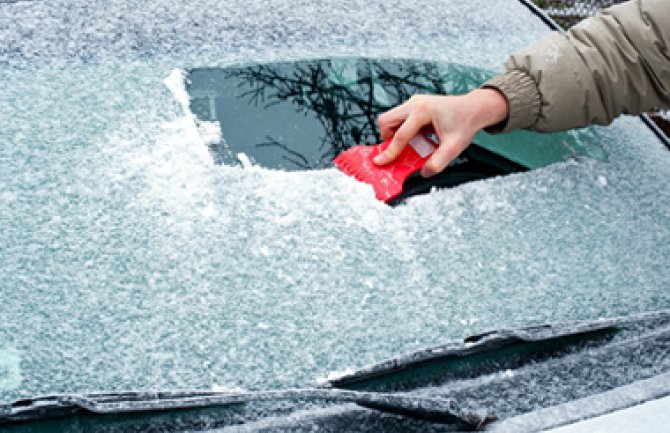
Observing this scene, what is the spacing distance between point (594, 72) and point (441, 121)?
387 millimetres

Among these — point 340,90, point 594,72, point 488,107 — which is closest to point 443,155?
point 488,107

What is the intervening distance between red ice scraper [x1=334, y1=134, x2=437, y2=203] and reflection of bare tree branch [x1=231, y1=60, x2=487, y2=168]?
0.10 ft

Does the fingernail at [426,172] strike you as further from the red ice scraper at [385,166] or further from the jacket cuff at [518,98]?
the jacket cuff at [518,98]

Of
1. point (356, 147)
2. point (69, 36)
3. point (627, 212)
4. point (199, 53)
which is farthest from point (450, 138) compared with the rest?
point (69, 36)

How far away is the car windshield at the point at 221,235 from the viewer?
0.98 metres

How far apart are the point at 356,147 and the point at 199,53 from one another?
1.22 ft

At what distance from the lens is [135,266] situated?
1.04 meters

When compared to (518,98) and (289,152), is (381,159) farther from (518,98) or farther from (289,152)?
(518,98)

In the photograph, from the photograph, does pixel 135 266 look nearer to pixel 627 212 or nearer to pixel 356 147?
pixel 356 147

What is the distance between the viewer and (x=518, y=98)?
4.62 ft

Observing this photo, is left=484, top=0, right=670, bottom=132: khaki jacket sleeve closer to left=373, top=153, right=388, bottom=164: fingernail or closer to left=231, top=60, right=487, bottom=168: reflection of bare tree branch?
left=231, top=60, right=487, bottom=168: reflection of bare tree branch

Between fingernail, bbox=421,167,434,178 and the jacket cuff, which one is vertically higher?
the jacket cuff

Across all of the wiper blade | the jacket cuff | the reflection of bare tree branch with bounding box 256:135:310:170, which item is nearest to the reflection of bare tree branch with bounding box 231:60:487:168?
the reflection of bare tree branch with bounding box 256:135:310:170

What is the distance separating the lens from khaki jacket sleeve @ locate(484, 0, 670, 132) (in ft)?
4.73
